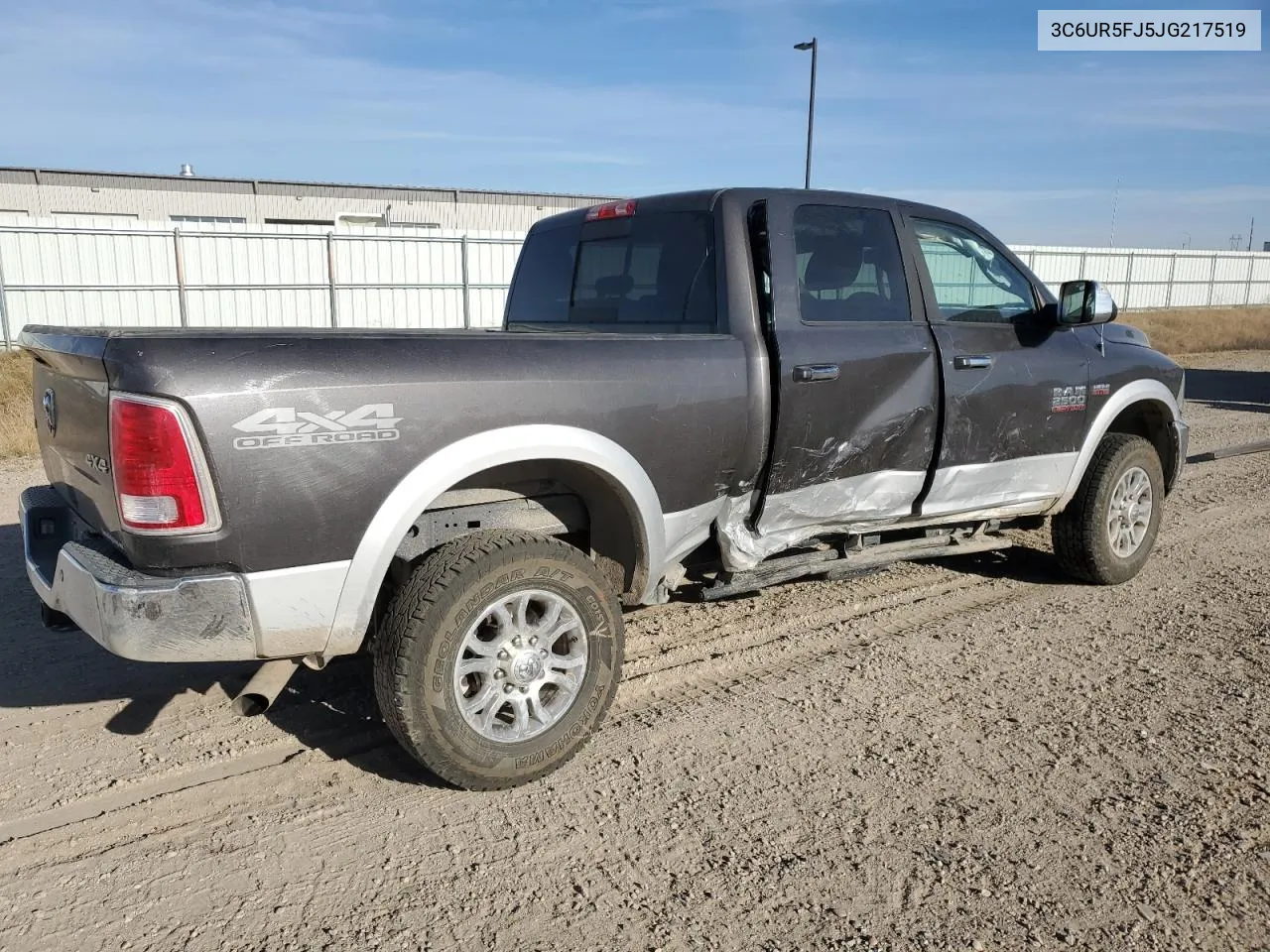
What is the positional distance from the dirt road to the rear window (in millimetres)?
1487

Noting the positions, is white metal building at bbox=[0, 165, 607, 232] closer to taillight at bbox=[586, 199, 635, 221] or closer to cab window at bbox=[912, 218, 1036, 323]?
taillight at bbox=[586, 199, 635, 221]

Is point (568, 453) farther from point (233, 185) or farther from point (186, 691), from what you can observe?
point (233, 185)

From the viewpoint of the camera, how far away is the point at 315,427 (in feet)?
9.02

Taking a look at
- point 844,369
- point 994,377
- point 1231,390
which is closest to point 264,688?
point 844,369

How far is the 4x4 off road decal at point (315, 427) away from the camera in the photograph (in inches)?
105

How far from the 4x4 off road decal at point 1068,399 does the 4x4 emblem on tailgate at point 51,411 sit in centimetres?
429

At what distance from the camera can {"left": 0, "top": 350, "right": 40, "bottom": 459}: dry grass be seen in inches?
359

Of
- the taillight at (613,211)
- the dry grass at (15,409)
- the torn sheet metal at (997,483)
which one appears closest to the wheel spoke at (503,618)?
the taillight at (613,211)

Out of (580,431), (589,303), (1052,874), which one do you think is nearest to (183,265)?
(589,303)

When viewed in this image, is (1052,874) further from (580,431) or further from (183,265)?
(183,265)

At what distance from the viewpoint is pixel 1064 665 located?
424 centimetres

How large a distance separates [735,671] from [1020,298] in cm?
239

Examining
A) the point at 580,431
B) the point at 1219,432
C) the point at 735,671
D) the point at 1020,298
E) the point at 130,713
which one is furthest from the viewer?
the point at 1219,432

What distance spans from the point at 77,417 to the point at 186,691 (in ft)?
4.54
